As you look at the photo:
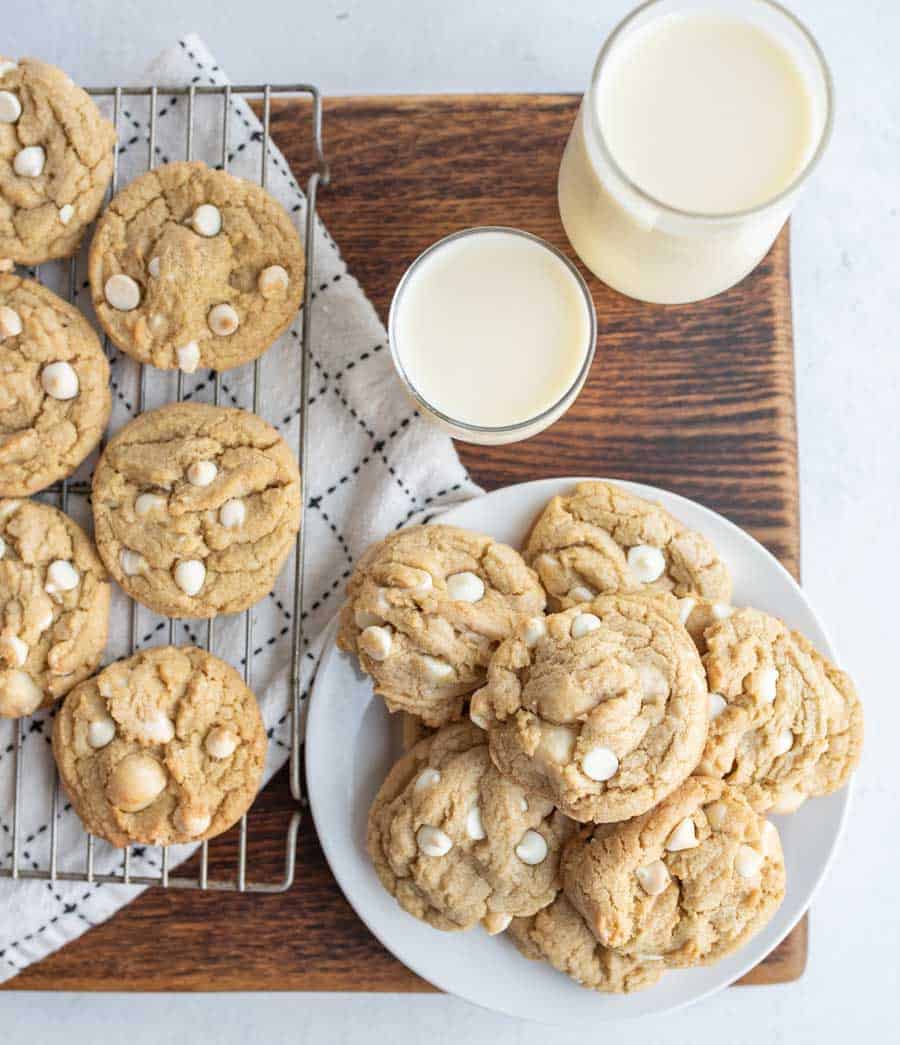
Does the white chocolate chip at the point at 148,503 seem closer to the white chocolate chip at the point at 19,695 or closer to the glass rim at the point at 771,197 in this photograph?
the white chocolate chip at the point at 19,695

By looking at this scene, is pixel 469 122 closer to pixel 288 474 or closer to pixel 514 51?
pixel 514 51

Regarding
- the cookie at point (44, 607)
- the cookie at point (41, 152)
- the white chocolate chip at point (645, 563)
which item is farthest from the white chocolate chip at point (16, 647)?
the white chocolate chip at point (645, 563)

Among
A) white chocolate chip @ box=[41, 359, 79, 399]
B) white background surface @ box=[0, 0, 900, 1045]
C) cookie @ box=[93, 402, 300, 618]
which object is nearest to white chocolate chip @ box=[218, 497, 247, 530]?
cookie @ box=[93, 402, 300, 618]

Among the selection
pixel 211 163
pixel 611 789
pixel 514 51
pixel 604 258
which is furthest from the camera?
pixel 514 51

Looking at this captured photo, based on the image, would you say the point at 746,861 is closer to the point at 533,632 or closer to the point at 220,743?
the point at 533,632

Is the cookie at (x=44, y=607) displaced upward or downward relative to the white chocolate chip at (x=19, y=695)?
upward

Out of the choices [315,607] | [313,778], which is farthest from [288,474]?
[313,778]

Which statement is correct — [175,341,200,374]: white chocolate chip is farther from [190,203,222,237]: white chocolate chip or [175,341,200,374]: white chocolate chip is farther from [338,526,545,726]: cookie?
[338,526,545,726]: cookie
